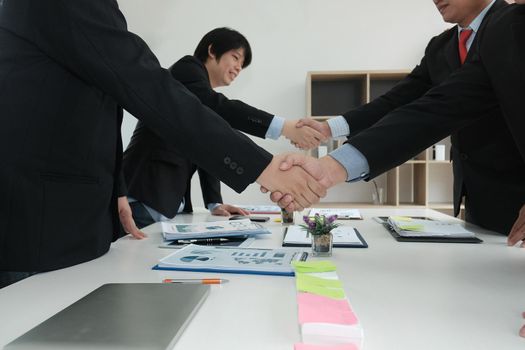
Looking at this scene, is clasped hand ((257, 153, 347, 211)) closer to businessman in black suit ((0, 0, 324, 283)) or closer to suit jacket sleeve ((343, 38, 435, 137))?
businessman in black suit ((0, 0, 324, 283))

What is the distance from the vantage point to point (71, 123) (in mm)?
1043

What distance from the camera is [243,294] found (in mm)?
786

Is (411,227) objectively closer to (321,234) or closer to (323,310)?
(321,234)

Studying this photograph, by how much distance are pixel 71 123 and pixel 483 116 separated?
132 cm

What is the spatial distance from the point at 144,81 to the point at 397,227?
0.96 metres

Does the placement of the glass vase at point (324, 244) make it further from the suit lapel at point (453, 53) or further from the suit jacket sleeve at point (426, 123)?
the suit lapel at point (453, 53)

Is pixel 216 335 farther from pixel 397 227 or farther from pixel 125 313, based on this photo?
pixel 397 227

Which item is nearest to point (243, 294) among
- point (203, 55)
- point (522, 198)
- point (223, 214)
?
point (522, 198)

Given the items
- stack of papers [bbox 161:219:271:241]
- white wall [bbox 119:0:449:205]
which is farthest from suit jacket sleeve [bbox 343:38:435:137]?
white wall [bbox 119:0:449:205]

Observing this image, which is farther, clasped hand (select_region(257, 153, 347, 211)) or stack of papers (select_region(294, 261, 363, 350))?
clasped hand (select_region(257, 153, 347, 211))

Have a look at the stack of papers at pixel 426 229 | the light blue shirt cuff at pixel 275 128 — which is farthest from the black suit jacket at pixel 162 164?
the stack of papers at pixel 426 229

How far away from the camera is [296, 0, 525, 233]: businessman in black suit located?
58.9 inches

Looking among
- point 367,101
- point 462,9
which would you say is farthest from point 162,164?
point 367,101

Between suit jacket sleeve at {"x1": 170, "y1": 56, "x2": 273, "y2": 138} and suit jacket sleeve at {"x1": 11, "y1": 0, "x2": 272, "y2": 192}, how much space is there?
1163 millimetres
